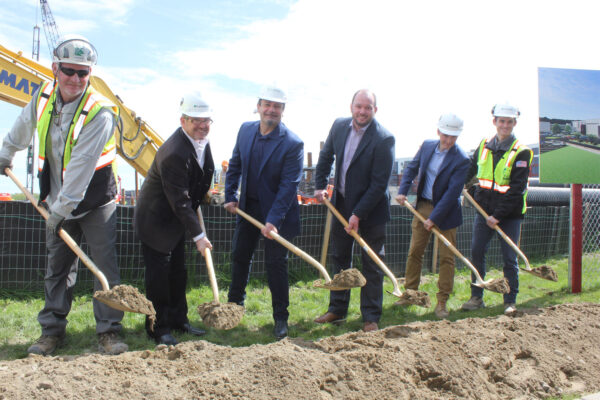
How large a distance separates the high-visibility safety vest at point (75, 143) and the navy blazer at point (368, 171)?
205 cm

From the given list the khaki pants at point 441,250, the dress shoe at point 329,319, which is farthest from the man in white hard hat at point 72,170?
the khaki pants at point 441,250

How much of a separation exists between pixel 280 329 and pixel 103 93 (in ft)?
12.7

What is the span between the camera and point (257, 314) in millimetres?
5078

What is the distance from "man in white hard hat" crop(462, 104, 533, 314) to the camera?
17.3ft

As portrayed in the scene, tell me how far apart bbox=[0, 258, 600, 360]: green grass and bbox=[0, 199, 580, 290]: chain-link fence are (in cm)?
20

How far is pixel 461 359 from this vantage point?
356 centimetres

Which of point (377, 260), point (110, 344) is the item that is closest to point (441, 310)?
point (377, 260)

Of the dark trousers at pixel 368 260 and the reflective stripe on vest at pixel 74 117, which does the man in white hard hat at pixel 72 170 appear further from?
the dark trousers at pixel 368 260

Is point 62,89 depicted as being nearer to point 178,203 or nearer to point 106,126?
point 106,126

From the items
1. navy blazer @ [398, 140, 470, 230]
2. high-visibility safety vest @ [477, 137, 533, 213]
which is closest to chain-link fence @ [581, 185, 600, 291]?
high-visibility safety vest @ [477, 137, 533, 213]

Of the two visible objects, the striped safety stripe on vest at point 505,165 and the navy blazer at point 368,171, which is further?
the striped safety stripe on vest at point 505,165

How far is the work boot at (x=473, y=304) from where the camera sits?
221 inches

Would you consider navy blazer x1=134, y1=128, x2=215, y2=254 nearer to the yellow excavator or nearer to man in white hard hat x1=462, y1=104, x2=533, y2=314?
the yellow excavator

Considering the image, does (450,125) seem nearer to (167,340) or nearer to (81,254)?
(167,340)
